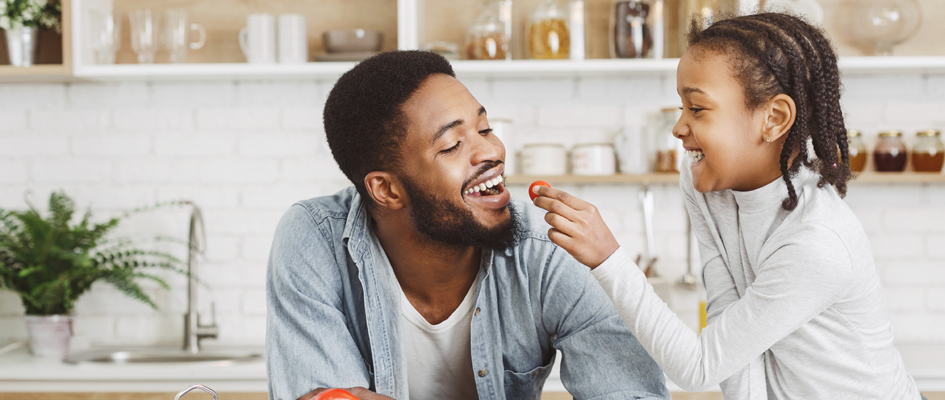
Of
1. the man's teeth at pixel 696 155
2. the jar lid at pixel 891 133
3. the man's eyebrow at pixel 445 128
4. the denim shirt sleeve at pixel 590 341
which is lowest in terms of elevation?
the denim shirt sleeve at pixel 590 341

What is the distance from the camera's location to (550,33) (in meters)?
2.17

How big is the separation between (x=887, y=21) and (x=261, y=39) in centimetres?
195

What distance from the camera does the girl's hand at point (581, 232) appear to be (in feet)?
3.50

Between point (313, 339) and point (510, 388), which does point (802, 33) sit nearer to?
point (510, 388)

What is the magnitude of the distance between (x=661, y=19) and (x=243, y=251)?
5.33 ft

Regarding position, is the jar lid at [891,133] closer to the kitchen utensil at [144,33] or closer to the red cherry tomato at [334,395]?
the red cherry tomato at [334,395]

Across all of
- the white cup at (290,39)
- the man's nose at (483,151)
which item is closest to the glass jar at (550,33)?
the white cup at (290,39)

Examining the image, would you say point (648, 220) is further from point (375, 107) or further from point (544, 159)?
point (375, 107)

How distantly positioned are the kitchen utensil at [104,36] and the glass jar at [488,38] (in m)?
1.18

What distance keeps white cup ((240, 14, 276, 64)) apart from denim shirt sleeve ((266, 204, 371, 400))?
1053mm

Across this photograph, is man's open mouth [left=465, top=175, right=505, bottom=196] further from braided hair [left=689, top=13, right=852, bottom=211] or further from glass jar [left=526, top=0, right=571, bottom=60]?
glass jar [left=526, top=0, right=571, bottom=60]

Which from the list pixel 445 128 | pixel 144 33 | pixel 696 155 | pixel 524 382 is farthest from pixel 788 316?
pixel 144 33

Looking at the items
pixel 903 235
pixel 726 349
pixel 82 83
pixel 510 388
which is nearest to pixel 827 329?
pixel 726 349

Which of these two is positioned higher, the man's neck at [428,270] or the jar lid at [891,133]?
the jar lid at [891,133]
